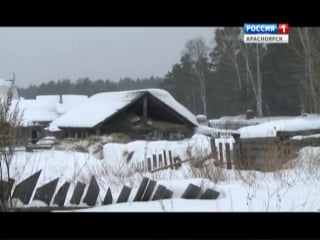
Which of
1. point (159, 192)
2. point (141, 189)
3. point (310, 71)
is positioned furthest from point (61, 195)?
point (310, 71)

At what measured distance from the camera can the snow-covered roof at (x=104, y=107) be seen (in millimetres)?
3400

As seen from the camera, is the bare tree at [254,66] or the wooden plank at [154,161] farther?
the wooden plank at [154,161]

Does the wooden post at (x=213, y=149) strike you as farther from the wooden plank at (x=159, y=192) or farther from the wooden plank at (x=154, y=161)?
the wooden plank at (x=159, y=192)

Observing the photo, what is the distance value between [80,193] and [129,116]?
69cm

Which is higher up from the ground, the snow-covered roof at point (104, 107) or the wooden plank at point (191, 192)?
the snow-covered roof at point (104, 107)

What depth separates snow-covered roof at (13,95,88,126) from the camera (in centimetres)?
334

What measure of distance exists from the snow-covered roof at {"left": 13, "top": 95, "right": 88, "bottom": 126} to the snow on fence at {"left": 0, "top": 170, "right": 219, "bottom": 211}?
417mm

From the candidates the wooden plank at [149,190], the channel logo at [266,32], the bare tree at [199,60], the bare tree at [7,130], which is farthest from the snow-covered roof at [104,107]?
the channel logo at [266,32]

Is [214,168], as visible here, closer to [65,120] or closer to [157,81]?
[157,81]

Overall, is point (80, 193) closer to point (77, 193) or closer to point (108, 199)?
point (77, 193)

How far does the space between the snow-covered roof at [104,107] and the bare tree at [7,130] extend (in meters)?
0.29

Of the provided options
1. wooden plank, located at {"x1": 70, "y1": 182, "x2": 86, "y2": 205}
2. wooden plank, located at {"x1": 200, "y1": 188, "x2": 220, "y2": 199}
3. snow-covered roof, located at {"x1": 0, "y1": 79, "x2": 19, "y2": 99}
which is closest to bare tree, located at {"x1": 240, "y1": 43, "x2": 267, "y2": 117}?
wooden plank, located at {"x1": 200, "y1": 188, "x2": 220, "y2": 199}

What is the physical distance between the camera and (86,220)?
2.99m
